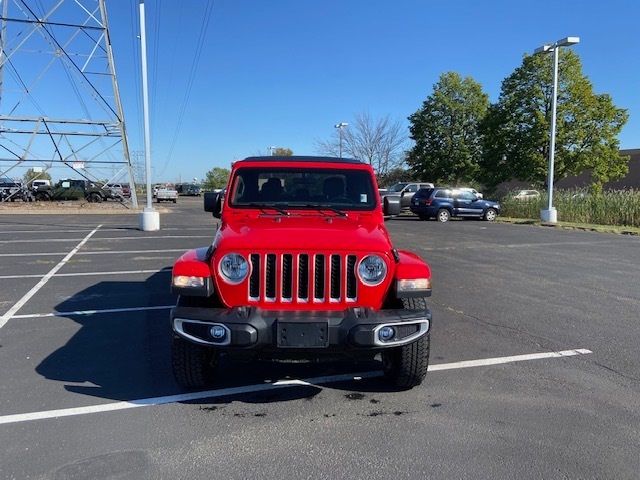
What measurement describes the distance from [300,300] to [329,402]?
2.78 ft

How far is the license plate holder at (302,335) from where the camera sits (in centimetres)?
367

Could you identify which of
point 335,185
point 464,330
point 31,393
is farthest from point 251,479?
point 464,330

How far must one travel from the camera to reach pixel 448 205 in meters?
26.3

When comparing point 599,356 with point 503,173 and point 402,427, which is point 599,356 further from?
point 503,173

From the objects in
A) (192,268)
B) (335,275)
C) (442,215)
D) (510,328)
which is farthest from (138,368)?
(442,215)

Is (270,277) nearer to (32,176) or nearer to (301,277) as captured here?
(301,277)

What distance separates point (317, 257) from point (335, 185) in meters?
1.62

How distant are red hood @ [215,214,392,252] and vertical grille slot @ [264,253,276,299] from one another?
8 centimetres

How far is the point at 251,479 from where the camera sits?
3.05m

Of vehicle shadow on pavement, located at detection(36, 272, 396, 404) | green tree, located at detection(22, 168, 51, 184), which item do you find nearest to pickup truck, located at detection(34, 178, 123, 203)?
green tree, located at detection(22, 168, 51, 184)

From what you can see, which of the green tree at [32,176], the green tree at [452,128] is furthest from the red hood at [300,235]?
the green tree at [452,128]

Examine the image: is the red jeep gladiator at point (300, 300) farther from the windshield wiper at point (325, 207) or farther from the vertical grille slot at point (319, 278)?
the windshield wiper at point (325, 207)

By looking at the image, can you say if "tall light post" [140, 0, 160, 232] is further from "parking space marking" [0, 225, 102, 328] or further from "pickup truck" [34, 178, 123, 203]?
"pickup truck" [34, 178, 123, 203]

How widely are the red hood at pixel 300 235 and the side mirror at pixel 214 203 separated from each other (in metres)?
0.89
